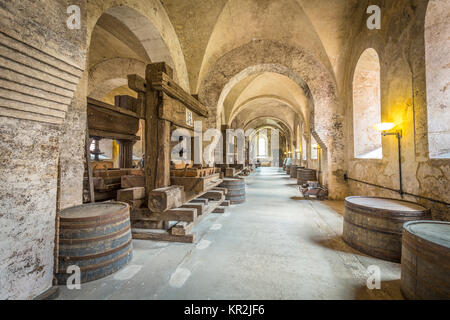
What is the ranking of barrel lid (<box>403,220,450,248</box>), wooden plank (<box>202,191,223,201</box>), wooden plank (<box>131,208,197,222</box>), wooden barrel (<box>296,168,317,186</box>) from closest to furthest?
barrel lid (<box>403,220,450,248</box>)
wooden plank (<box>131,208,197,222</box>)
wooden plank (<box>202,191,223,201</box>)
wooden barrel (<box>296,168,317,186</box>)

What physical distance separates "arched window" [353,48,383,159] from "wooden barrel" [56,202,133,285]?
6.77 m

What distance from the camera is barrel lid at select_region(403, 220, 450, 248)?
173 cm

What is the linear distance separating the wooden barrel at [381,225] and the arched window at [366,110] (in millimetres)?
3738

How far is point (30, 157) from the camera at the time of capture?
5.83 ft

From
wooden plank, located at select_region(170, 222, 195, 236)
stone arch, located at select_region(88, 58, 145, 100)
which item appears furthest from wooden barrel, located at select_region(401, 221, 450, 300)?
stone arch, located at select_region(88, 58, 145, 100)

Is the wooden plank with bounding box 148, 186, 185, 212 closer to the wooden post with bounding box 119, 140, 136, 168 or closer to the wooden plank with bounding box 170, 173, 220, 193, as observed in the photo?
the wooden plank with bounding box 170, 173, 220, 193

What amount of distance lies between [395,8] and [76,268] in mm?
7196

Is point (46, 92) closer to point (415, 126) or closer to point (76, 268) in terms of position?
point (76, 268)

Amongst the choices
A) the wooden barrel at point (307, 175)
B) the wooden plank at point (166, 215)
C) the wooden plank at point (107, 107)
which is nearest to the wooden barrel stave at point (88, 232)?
the wooden plank at point (166, 215)

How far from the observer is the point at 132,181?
3455mm

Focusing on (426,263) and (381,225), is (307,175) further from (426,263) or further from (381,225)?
(426,263)

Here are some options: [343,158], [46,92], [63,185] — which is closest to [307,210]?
[343,158]

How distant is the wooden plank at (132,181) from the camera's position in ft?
11.3

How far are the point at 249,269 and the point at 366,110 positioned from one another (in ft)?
20.7
